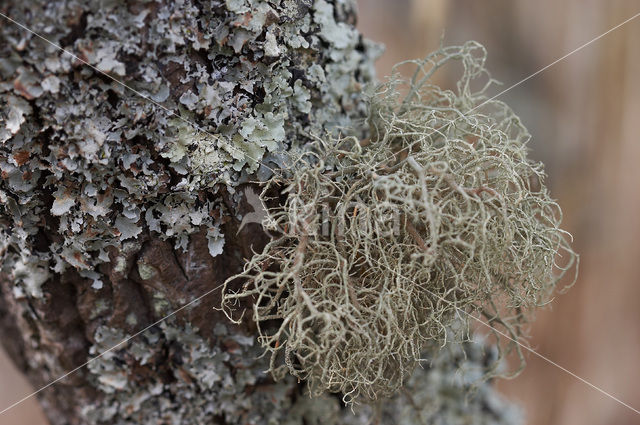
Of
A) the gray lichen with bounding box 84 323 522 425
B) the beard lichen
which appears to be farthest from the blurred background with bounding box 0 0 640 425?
the beard lichen

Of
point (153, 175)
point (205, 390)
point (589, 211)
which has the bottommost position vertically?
point (589, 211)

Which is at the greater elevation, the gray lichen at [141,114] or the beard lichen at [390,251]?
the gray lichen at [141,114]

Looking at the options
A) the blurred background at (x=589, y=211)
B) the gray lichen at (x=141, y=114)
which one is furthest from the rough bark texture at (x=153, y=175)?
the blurred background at (x=589, y=211)

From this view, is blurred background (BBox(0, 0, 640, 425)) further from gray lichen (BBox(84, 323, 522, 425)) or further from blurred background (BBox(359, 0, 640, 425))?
gray lichen (BBox(84, 323, 522, 425))

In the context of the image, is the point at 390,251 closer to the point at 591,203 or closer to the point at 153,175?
the point at 153,175

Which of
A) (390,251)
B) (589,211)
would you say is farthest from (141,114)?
(589,211)

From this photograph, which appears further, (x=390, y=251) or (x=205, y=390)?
(x=205, y=390)

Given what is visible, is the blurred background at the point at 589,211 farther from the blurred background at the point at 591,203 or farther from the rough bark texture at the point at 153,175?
the rough bark texture at the point at 153,175
